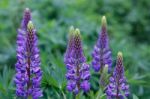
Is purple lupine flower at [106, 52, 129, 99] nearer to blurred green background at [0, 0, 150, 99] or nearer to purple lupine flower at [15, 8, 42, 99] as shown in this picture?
blurred green background at [0, 0, 150, 99]

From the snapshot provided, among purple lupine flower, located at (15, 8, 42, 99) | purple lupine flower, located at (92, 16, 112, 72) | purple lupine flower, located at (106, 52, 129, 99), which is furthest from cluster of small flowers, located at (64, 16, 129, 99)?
A: purple lupine flower, located at (92, 16, 112, 72)

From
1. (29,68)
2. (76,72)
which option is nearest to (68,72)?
(76,72)

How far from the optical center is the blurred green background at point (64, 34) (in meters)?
3.97

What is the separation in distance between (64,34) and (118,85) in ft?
8.24

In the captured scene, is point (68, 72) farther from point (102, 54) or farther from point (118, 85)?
point (102, 54)

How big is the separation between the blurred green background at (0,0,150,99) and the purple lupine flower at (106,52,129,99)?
272 millimetres

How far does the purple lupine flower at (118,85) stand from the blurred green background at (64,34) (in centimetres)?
27

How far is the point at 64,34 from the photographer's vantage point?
5.85 m

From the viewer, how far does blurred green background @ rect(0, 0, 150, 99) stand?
3.97 m

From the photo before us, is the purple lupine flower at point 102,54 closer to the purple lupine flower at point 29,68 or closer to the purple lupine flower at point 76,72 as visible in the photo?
the purple lupine flower at point 76,72

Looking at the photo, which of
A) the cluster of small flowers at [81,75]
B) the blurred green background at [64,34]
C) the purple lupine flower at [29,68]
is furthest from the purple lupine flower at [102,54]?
the purple lupine flower at [29,68]

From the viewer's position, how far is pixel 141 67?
5.65 m

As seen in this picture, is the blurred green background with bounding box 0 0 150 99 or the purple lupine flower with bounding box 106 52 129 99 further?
the blurred green background with bounding box 0 0 150 99

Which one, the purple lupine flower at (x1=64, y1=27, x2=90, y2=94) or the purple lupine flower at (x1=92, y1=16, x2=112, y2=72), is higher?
the purple lupine flower at (x1=92, y1=16, x2=112, y2=72)
